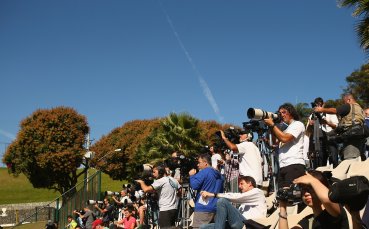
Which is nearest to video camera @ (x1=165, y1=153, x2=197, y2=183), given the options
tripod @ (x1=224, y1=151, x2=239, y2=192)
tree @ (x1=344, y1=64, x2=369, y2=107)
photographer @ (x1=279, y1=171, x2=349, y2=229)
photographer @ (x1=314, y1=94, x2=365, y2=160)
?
tripod @ (x1=224, y1=151, x2=239, y2=192)

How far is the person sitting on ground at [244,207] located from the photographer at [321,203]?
2.31 metres

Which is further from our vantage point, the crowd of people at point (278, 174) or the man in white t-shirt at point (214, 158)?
the man in white t-shirt at point (214, 158)

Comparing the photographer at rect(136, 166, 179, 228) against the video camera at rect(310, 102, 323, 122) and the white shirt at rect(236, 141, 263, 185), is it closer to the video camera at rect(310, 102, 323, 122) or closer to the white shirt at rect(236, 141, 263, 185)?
the white shirt at rect(236, 141, 263, 185)

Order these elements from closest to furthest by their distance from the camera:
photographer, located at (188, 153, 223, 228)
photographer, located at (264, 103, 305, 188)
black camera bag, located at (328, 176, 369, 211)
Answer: black camera bag, located at (328, 176, 369, 211) → photographer, located at (264, 103, 305, 188) → photographer, located at (188, 153, 223, 228)

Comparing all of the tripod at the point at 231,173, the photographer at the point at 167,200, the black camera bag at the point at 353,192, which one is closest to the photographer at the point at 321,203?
the black camera bag at the point at 353,192

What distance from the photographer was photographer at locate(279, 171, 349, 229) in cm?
323

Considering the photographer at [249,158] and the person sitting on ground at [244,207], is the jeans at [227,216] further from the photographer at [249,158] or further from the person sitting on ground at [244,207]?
the photographer at [249,158]

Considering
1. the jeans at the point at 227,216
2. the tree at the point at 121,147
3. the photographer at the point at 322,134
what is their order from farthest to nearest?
the tree at the point at 121,147 → the photographer at the point at 322,134 → the jeans at the point at 227,216

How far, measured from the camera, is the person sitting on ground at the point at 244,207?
5887 millimetres

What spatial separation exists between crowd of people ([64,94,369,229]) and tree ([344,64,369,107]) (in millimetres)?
29211

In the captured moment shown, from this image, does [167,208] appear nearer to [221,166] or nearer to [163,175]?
[163,175]

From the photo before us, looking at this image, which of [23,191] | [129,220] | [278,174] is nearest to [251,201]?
[278,174]

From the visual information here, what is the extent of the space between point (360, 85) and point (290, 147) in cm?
3604

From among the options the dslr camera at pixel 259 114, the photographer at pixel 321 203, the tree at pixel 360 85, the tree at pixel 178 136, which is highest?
the tree at pixel 360 85
